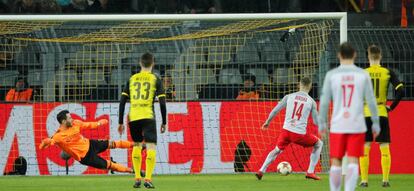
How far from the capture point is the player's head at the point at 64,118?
17.2m

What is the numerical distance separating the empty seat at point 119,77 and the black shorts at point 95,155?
1.73 m

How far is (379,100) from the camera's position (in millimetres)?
14406

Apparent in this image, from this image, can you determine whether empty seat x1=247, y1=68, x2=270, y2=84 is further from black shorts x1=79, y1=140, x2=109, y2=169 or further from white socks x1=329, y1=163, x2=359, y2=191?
white socks x1=329, y1=163, x2=359, y2=191

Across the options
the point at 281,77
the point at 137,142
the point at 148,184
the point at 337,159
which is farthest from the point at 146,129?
the point at 281,77

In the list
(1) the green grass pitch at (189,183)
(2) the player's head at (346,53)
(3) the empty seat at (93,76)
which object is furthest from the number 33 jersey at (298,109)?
(2) the player's head at (346,53)

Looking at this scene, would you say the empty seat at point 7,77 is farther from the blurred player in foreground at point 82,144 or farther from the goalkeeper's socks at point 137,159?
the goalkeeper's socks at point 137,159

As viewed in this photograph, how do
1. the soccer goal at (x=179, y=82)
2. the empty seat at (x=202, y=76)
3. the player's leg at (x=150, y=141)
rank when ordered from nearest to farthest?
the player's leg at (x=150, y=141), the soccer goal at (x=179, y=82), the empty seat at (x=202, y=76)

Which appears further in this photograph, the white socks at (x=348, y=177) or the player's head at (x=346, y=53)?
the player's head at (x=346, y=53)

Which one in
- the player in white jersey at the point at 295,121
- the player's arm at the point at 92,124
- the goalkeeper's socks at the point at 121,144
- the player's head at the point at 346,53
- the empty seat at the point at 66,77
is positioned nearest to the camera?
the player's head at the point at 346,53

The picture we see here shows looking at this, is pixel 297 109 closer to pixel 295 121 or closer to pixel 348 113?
pixel 295 121

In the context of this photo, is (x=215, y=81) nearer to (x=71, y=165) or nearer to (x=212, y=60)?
(x=212, y=60)

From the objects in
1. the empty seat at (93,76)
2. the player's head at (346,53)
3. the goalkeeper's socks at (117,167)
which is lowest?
the goalkeeper's socks at (117,167)

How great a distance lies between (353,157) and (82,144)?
24.8ft

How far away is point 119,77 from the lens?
18984mm
